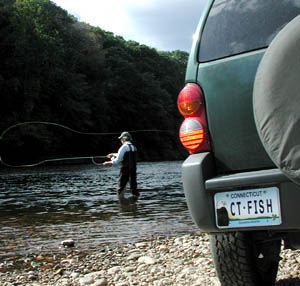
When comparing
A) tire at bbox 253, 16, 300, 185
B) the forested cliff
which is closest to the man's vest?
tire at bbox 253, 16, 300, 185

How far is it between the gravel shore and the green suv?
694mm

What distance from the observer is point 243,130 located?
258cm

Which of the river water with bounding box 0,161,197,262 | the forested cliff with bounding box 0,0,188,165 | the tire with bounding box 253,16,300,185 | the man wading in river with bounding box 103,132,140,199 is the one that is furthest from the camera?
the forested cliff with bounding box 0,0,188,165

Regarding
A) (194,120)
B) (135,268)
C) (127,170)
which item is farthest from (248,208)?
(127,170)

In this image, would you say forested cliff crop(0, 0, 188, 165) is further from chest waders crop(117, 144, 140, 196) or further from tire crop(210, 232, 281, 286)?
tire crop(210, 232, 281, 286)

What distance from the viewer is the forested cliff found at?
39.5 meters

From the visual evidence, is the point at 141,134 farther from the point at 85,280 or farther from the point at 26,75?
the point at 85,280

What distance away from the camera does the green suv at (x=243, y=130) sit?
2.13 metres

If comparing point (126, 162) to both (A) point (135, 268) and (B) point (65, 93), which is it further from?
(B) point (65, 93)

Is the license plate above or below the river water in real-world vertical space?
above

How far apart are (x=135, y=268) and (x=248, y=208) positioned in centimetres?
189

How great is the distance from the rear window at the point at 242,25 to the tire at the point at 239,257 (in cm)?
115

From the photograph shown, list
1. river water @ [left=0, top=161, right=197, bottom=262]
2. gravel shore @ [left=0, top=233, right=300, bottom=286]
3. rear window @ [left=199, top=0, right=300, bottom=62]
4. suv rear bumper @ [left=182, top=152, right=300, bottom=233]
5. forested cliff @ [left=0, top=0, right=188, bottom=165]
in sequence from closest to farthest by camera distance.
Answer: suv rear bumper @ [left=182, top=152, right=300, bottom=233], rear window @ [left=199, top=0, right=300, bottom=62], gravel shore @ [left=0, top=233, right=300, bottom=286], river water @ [left=0, top=161, right=197, bottom=262], forested cliff @ [left=0, top=0, right=188, bottom=165]

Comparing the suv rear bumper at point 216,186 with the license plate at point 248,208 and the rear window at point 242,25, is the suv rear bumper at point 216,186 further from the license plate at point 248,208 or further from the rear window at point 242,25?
the rear window at point 242,25
